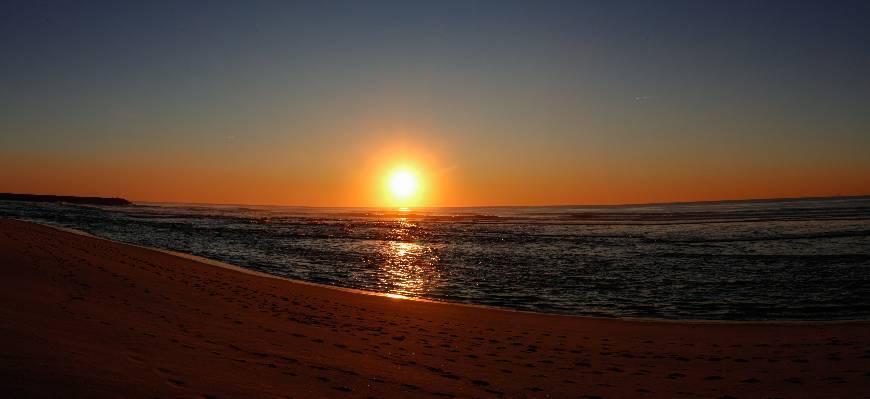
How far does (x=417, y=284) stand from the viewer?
24.3 meters

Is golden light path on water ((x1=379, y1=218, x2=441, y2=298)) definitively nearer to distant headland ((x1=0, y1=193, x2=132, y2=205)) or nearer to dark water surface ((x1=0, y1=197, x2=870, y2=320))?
dark water surface ((x1=0, y1=197, x2=870, y2=320))

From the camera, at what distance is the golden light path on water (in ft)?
75.9

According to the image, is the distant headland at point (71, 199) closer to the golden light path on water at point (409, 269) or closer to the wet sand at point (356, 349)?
the golden light path on water at point (409, 269)

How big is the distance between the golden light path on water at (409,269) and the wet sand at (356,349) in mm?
4798

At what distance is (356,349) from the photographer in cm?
1113

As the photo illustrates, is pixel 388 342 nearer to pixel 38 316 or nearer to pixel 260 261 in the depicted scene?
pixel 38 316

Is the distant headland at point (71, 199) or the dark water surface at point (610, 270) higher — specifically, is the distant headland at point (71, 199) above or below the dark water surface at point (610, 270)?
above

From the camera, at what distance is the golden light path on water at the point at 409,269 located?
911 inches

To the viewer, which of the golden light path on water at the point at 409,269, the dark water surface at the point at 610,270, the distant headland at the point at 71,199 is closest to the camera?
the dark water surface at the point at 610,270

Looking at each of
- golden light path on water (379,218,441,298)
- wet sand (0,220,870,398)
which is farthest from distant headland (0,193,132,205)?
wet sand (0,220,870,398)

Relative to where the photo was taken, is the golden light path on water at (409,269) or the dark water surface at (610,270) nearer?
the dark water surface at (610,270)

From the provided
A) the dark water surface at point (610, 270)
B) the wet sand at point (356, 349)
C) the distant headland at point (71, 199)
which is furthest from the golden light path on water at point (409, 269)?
the distant headland at point (71, 199)

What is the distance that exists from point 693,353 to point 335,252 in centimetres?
2908

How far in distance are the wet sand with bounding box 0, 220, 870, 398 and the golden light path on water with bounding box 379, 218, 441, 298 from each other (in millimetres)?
4798
